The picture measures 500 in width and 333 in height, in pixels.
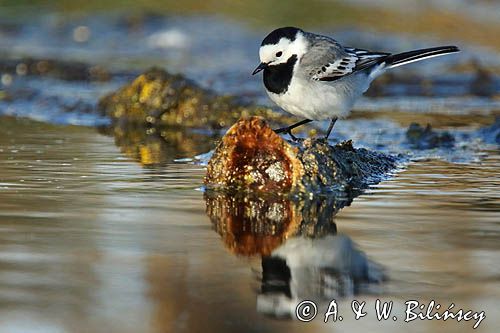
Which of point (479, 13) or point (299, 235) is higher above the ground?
point (479, 13)

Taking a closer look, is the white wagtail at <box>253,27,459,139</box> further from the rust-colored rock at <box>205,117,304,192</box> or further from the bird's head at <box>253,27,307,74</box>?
the rust-colored rock at <box>205,117,304,192</box>

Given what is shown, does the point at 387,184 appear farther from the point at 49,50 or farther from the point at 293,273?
the point at 49,50

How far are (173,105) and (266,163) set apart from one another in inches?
190

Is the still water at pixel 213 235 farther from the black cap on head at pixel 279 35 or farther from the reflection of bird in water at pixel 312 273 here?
the black cap on head at pixel 279 35

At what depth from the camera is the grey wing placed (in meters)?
Answer: 8.42

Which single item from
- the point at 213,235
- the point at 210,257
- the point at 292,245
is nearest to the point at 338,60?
the point at 213,235

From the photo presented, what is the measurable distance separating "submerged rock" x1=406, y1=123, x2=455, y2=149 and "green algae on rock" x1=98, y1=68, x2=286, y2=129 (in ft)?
5.69

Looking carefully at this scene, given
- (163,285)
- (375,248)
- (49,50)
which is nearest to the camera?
(163,285)

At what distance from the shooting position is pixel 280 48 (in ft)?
27.3

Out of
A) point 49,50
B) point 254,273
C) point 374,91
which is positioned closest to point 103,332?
point 254,273

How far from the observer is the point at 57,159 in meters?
9.06

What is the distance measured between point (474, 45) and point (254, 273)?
1467 cm

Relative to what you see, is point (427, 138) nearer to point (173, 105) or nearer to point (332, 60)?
point (332, 60)

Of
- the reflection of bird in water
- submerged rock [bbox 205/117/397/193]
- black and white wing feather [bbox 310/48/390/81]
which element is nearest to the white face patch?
black and white wing feather [bbox 310/48/390/81]
